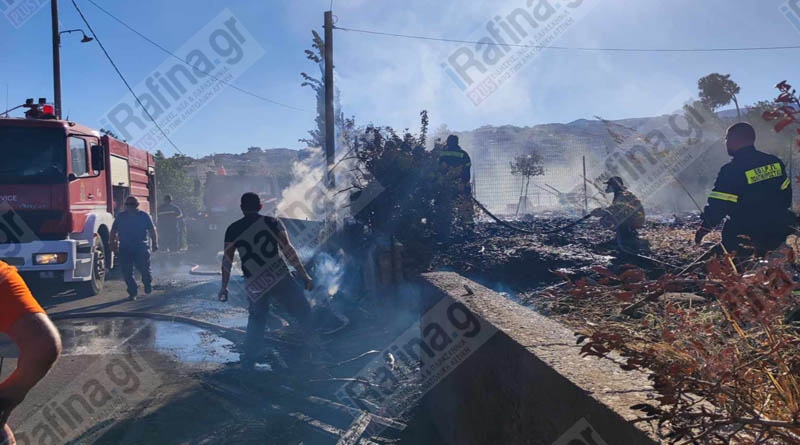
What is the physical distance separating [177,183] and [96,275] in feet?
47.8

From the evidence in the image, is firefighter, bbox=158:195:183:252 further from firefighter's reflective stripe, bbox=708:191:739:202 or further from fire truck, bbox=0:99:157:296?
firefighter's reflective stripe, bbox=708:191:739:202

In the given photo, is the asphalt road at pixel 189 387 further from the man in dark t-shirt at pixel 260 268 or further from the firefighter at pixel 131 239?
the firefighter at pixel 131 239

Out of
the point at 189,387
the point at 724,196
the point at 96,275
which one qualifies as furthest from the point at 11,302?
the point at 96,275

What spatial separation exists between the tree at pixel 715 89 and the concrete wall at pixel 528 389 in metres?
22.5

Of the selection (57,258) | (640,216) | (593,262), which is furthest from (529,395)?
(57,258)

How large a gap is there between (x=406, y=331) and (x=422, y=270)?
1.13 meters

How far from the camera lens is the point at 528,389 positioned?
2602mm

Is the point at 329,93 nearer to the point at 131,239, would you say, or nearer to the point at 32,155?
the point at 131,239

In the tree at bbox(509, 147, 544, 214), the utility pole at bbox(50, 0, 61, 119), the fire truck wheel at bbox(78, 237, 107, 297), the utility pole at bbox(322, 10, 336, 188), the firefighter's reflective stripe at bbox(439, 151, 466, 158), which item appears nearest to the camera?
the firefighter's reflective stripe at bbox(439, 151, 466, 158)

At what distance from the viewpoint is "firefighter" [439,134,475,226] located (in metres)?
8.52

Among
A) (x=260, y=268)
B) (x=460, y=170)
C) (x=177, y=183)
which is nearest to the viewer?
(x=260, y=268)

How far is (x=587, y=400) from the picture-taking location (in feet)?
6.79

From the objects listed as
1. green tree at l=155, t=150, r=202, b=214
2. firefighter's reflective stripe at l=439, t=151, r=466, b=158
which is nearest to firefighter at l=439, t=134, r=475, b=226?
firefighter's reflective stripe at l=439, t=151, r=466, b=158

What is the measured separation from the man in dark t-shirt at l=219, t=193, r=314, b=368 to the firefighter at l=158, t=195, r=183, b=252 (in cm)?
1199
